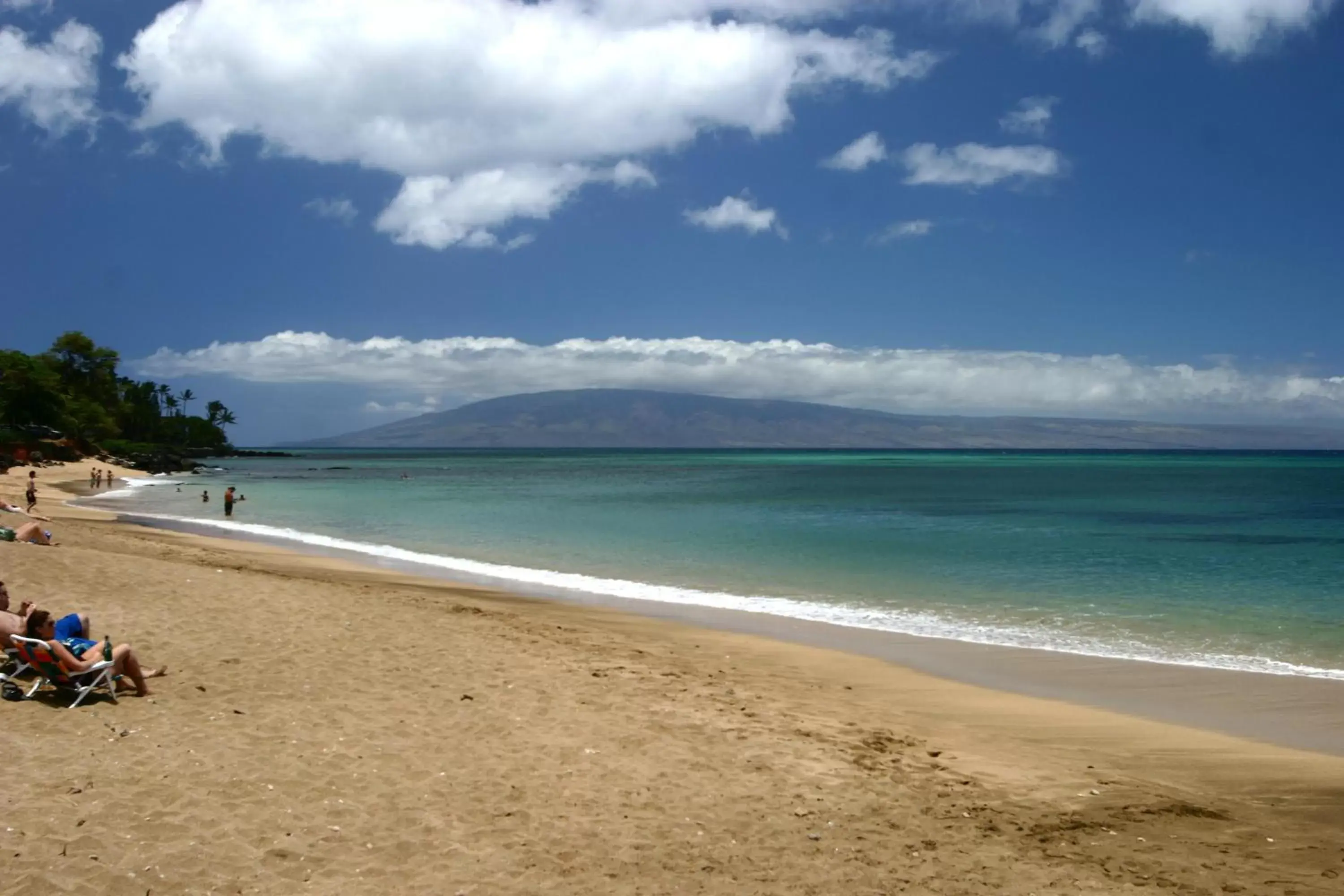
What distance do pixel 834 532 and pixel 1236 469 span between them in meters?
114

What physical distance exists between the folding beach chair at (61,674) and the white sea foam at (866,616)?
37.5 ft

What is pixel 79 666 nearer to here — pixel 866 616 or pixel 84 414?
pixel 866 616

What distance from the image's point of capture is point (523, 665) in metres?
11.0

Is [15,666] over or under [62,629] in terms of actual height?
under

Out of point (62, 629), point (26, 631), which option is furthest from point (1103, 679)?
point (26, 631)

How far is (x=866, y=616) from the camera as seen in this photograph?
55.9 feet

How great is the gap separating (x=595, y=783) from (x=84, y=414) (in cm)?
11403

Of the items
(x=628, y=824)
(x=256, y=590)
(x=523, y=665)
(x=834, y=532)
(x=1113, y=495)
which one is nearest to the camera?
(x=628, y=824)

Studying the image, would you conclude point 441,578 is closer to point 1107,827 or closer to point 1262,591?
point 1107,827

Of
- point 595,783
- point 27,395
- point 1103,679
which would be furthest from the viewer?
point 27,395

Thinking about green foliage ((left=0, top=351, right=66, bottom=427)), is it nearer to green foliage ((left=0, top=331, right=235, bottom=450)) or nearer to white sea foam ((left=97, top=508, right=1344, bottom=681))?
green foliage ((left=0, top=331, right=235, bottom=450))

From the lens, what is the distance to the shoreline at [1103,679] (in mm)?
10062

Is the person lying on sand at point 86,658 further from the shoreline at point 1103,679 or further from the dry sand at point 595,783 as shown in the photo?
the shoreline at point 1103,679

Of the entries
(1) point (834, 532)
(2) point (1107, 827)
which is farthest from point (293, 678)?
(1) point (834, 532)
